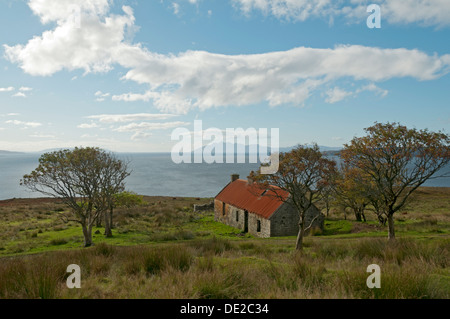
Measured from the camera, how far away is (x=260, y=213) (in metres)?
30.9

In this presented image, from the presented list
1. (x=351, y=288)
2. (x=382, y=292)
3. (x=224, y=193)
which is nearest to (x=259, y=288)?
(x=351, y=288)

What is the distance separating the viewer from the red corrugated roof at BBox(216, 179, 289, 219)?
29.8 metres

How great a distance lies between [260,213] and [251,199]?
15.4 feet

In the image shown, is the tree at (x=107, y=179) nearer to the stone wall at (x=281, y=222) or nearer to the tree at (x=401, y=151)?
the stone wall at (x=281, y=222)

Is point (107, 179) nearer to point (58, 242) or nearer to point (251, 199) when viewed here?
point (58, 242)

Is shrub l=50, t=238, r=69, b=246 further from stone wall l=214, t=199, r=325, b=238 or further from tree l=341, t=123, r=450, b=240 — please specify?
tree l=341, t=123, r=450, b=240

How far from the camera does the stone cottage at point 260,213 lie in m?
29.3

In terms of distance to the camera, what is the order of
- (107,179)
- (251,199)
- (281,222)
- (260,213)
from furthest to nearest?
1. (251,199)
2. (260,213)
3. (281,222)
4. (107,179)

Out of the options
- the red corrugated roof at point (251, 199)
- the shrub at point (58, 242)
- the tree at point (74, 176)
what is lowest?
the shrub at point (58, 242)

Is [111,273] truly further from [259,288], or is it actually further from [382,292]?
[382,292]

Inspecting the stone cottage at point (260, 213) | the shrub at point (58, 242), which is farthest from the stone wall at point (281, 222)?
the shrub at point (58, 242)

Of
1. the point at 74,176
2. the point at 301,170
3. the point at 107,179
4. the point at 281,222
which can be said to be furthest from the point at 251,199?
the point at 74,176

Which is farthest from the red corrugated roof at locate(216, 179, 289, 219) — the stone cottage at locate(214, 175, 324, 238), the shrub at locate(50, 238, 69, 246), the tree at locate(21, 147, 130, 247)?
the shrub at locate(50, 238, 69, 246)
